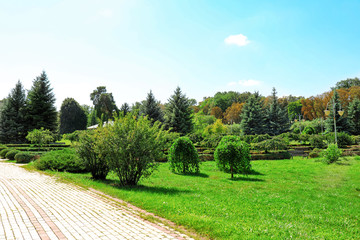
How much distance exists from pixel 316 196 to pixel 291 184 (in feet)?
6.85

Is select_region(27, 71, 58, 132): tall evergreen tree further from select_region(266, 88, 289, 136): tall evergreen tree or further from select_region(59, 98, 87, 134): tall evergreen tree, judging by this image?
select_region(266, 88, 289, 136): tall evergreen tree

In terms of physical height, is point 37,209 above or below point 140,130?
below

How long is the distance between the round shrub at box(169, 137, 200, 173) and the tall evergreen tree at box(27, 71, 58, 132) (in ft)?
92.1

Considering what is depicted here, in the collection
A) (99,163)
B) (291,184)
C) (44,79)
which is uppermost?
(44,79)

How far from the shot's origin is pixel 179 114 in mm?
30891

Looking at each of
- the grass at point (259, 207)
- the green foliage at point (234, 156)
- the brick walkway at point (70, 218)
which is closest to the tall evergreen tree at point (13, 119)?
the grass at point (259, 207)

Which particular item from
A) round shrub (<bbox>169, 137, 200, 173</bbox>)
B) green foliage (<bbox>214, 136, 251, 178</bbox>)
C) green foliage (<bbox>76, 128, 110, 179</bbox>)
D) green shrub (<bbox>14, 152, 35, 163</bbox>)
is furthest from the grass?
green shrub (<bbox>14, 152, 35, 163</bbox>)

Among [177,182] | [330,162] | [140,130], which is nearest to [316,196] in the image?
[177,182]

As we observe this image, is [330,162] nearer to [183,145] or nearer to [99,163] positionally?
[183,145]

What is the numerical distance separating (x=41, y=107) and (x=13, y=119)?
155 inches

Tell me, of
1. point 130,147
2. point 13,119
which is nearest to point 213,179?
point 130,147

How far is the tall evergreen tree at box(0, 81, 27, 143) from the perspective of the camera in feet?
108

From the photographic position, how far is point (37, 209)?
589 cm

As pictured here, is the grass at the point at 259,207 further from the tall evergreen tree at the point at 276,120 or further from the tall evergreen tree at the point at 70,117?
the tall evergreen tree at the point at 70,117
